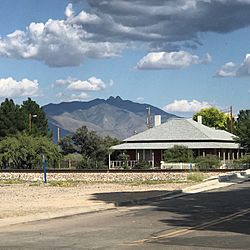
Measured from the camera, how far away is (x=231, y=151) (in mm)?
84750

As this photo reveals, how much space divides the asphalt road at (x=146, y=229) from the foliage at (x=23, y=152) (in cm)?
4843

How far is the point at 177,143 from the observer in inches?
3199

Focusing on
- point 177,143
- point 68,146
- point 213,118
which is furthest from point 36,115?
point 213,118

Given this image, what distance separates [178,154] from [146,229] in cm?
5698

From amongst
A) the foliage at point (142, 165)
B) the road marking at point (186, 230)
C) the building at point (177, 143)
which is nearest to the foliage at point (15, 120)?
the building at point (177, 143)

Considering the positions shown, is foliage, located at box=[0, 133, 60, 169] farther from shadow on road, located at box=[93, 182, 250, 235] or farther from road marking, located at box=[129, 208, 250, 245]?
road marking, located at box=[129, 208, 250, 245]

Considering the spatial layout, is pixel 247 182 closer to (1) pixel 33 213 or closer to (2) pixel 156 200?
(2) pixel 156 200

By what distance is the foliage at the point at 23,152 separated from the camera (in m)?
72.1

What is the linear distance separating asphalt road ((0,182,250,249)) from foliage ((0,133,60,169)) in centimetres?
4843

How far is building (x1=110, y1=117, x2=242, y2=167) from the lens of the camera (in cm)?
7912

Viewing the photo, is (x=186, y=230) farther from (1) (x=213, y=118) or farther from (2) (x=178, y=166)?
(1) (x=213, y=118)

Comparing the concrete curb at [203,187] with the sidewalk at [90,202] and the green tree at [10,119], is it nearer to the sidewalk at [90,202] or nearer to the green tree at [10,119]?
the sidewalk at [90,202]

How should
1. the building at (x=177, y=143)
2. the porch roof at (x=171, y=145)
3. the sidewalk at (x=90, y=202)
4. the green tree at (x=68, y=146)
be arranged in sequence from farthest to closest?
the green tree at (x=68, y=146)
the building at (x=177, y=143)
the porch roof at (x=171, y=145)
the sidewalk at (x=90, y=202)

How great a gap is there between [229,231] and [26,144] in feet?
190
